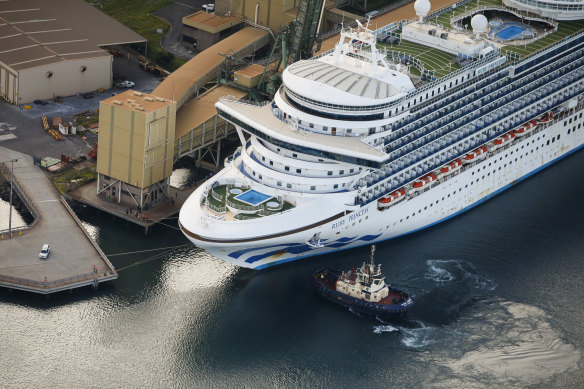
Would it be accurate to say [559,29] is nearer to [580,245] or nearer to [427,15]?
[427,15]

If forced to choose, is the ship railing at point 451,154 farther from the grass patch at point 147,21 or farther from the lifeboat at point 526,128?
the grass patch at point 147,21

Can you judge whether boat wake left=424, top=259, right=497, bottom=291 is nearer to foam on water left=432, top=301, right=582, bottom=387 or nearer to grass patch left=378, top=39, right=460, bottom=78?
foam on water left=432, top=301, right=582, bottom=387

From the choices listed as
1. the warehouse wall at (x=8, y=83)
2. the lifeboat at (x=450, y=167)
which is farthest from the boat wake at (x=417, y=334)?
the warehouse wall at (x=8, y=83)

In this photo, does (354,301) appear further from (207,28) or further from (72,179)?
(207,28)

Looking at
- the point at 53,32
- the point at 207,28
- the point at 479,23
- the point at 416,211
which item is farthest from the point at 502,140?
the point at 53,32

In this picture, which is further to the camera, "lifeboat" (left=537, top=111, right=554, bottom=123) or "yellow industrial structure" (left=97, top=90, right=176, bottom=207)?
"lifeboat" (left=537, top=111, right=554, bottom=123)

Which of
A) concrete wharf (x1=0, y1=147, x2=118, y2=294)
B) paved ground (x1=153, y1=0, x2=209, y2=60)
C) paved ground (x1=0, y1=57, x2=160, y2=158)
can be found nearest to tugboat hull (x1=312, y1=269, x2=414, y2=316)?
concrete wharf (x1=0, y1=147, x2=118, y2=294)
